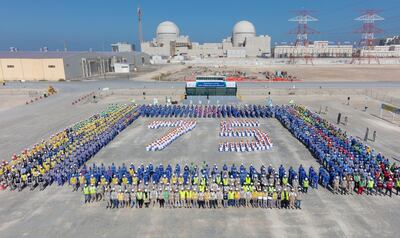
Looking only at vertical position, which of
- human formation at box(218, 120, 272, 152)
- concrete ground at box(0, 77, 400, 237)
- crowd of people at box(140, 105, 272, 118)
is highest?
crowd of people at box(140, 105, 272, 118)

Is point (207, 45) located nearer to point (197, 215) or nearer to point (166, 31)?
point (166, 31)

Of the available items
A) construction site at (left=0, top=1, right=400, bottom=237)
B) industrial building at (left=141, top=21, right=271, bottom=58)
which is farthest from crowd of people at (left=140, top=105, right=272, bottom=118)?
industrial building at (left=141, top=21, right=271, bottom=58)

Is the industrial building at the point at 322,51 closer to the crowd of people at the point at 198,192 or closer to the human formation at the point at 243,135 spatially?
the human formation at the point at 243,135

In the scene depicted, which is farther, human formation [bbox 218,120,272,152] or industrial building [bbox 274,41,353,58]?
industrial building [bbox 274,41,353,58]

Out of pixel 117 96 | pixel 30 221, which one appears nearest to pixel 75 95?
pixel 117 96

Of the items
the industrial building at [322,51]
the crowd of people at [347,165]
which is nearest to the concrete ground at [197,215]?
the crowd of people at [347,165]

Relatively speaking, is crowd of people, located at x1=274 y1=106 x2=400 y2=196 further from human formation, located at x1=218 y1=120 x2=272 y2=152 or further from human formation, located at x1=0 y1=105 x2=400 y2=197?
human formation, located at x1=218 y1=120 x2=272 y2=152

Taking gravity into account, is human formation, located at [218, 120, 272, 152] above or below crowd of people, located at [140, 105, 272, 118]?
below

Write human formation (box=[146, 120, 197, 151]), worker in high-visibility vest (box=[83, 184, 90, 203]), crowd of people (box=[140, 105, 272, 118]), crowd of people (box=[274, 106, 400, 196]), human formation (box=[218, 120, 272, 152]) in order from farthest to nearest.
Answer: crowd of people (box=[140, 105, 272, 118]) → human formation (box=[146, 120, 197, 151]) → human formation (box=[218, 120, 272, 152]) → crowd of people (box=[274, 106, 400, 196]) → worker in high-visibility vest (box=[83, 184, 90, 203])
